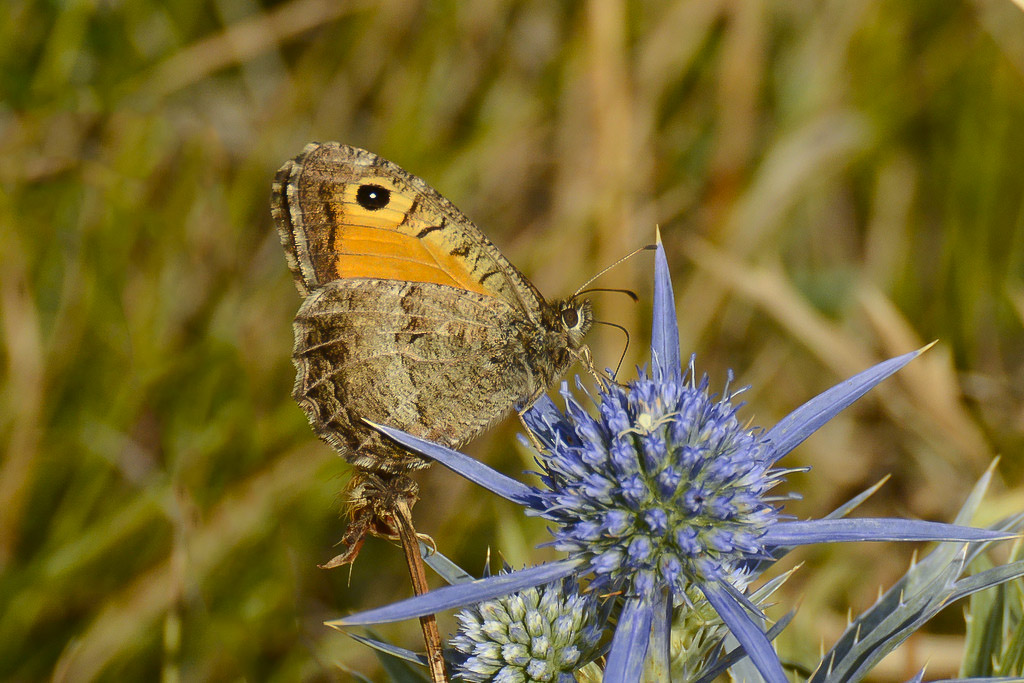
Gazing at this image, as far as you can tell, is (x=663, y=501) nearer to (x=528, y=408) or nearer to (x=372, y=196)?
(x=528, y=408)

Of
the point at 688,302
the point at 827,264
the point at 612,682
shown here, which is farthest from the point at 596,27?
the point at 612,682

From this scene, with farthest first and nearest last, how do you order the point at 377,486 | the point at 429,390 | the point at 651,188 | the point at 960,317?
the point at 651,188 < the point at 960,317 < the point at 429,390 < the point at 377,486

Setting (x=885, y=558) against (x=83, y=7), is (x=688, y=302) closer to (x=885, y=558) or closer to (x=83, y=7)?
(x=885, y=558)

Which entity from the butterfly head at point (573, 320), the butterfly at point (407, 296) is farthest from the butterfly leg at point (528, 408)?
the butterfly head at point (573, 320)

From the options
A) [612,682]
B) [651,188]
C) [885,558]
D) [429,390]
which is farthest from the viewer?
[651,188]

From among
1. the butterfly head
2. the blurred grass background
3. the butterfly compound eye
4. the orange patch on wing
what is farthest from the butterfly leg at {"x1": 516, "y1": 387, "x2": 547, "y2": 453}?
the blurred grass background

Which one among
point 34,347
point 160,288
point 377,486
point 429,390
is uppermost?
point 160,288

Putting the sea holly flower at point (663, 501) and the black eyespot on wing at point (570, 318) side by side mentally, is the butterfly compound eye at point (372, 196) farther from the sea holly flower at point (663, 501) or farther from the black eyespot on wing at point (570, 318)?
the sea holly flower at point (663, 501)
